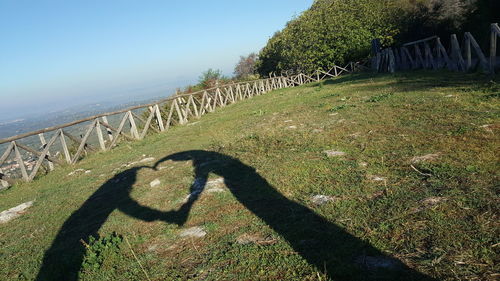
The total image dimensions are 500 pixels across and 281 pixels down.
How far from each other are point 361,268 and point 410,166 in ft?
7.23

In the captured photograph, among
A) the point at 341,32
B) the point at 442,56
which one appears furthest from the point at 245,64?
the point at 442,56

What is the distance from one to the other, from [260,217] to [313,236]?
0.82m

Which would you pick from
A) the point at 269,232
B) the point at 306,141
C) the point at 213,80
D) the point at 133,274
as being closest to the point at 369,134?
the point at 306,141

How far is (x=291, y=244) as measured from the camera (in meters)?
3.08

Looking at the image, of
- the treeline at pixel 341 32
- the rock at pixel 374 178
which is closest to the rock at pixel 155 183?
the rock at pixel 374 178

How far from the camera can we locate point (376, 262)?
8.47 ft

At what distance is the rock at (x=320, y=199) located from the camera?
12.4ft

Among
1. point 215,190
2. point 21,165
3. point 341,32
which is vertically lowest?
point 215,190

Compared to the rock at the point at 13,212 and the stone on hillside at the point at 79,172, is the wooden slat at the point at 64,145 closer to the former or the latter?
the stone on hillside at the point at 79,172

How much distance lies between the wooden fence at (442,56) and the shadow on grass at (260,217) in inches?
359

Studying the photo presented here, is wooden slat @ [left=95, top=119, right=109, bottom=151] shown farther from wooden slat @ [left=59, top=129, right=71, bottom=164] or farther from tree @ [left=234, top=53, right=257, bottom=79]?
tree @ [left=234, top=53, right=257, bottom=79]

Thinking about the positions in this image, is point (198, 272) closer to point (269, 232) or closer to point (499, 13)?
point (269, 232)

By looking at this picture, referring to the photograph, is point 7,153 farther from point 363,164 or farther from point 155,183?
point 363,164

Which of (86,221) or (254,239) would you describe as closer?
(254,239)
